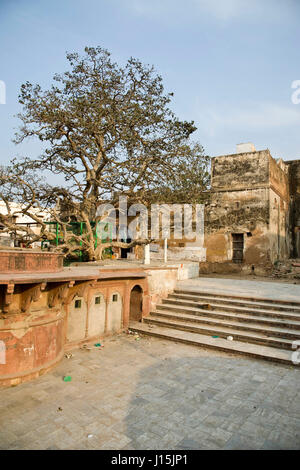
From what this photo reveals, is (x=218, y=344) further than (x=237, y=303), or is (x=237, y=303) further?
(x=237, y=303)

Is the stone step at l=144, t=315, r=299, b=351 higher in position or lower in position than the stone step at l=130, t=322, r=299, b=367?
higher

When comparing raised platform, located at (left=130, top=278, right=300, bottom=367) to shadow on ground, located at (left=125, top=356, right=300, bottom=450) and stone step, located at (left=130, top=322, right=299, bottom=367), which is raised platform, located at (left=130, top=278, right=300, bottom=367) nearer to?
stone step, located at (left=130, top=322, right=299, bottom=367)

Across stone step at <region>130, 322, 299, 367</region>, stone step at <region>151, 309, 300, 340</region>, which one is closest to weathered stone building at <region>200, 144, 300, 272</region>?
stone step at <region>151, 309, 300, 340</region>

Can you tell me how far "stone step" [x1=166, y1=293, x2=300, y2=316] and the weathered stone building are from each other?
9904 millimetres

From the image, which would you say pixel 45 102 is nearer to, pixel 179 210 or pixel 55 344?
pixel 55 344

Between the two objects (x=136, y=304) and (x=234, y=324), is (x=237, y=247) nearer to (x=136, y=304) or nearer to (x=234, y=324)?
(x=136, y=304)

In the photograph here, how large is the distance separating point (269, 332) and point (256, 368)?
159 centimetres

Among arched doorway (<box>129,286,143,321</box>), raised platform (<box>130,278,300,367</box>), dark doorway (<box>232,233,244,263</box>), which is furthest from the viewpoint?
dark doorway (<box>232,233,244,263</box>)

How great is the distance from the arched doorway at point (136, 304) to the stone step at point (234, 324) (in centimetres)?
33

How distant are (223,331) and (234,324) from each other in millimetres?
433

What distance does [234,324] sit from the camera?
25.6ft

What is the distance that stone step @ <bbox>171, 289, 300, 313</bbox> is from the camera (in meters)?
8.12

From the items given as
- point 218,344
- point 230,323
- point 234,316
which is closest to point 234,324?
point 230,323

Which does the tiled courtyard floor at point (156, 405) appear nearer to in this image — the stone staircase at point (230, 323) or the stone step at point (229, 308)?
the stone staircase at point (230, 323)
